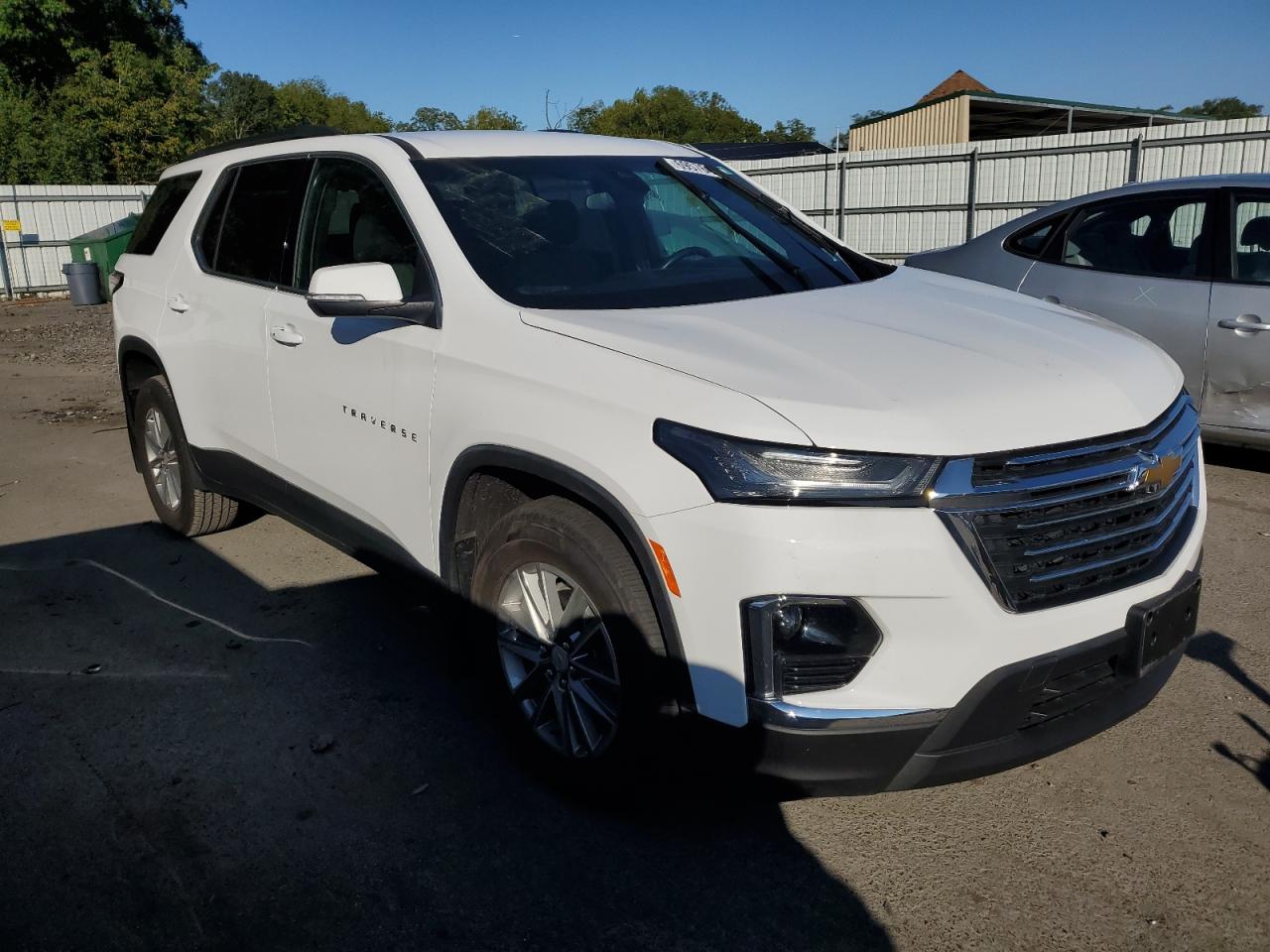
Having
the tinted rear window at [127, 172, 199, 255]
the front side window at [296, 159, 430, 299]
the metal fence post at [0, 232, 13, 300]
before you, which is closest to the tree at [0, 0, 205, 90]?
the metal fence post at [0, 232, 13, 300]

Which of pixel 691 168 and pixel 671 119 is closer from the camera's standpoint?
pixel 691 168

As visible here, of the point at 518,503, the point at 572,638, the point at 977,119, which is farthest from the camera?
the point at 977,119

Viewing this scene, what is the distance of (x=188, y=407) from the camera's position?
4961mm

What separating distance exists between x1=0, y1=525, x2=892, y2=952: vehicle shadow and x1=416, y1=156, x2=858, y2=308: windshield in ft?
3.67

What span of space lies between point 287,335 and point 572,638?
180 cm

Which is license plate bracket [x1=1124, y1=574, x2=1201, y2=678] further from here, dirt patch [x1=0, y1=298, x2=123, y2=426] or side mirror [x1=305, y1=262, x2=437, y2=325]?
dirt patch [x1=0, y1=298, x2=123, y2=426]

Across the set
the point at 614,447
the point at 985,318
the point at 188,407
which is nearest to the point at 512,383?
the point at 614,447

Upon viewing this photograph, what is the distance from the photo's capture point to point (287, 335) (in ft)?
13.2

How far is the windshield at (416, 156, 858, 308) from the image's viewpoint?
3.34 m

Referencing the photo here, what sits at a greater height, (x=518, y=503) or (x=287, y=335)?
(x=287, y=335)

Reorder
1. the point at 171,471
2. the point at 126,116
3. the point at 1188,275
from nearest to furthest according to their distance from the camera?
the point at 171,471
the point at 1188,275
the point at 126,116

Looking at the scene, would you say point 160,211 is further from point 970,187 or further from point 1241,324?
point 970,187

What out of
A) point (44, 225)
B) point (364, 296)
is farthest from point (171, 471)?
point (44, 225)

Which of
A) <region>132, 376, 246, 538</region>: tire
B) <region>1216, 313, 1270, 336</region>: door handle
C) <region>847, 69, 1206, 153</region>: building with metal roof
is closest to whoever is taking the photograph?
<region>132, 376, 246, 538</region>: tire
